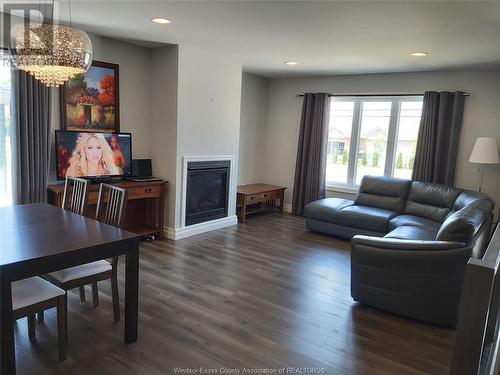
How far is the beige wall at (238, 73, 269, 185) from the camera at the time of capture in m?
6.55

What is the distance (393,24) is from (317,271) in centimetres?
250

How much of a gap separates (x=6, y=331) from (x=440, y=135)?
17.5ft

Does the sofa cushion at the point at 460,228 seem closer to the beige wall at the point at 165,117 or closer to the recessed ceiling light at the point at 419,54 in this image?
the recessed ceiling light at the point at 419,54

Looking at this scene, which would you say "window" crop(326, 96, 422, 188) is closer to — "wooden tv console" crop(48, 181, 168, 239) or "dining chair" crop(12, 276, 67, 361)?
"wooden tv console" crop(48, 181, 168, 239)

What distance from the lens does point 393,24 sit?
10.4ft

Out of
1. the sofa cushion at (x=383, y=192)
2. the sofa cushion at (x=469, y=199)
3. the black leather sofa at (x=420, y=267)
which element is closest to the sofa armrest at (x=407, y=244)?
the black leather sofa at (x=420, y=267)

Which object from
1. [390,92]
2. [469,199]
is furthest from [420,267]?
[390,92]

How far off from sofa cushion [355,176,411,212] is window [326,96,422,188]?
0.46m

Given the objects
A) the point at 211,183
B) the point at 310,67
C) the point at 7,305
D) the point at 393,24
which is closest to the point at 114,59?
the point at 211,183

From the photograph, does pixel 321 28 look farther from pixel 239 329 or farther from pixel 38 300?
pixel 38 300

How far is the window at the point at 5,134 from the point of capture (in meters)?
3.60

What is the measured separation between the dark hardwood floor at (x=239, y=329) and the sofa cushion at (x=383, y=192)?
5.41 ft

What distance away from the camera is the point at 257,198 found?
6.23 meters

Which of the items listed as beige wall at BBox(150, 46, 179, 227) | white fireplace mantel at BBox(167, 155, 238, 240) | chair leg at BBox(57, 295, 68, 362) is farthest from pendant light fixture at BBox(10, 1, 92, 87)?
white fireplace mantel at BBox(167, 155, 238, 240)
